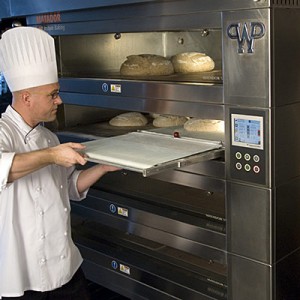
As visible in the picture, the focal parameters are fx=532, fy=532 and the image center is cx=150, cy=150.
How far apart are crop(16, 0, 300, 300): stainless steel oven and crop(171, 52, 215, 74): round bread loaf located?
0.06 metres

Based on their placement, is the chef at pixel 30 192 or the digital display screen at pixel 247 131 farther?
the chef at pixel 30 192

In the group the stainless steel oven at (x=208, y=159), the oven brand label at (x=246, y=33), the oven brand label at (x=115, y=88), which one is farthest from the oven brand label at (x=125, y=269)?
the oven brand label at (x=246, y=33)

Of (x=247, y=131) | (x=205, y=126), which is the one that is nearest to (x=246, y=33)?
(x=247, y=131)

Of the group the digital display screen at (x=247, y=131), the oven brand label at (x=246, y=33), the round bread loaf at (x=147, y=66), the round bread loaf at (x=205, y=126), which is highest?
the oven brand label at (x=246, y=33)

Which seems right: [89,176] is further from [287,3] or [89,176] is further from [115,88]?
[287,3]

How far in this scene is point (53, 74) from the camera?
1562mm

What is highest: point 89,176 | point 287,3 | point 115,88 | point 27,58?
point 287,3

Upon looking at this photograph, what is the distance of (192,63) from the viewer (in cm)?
196

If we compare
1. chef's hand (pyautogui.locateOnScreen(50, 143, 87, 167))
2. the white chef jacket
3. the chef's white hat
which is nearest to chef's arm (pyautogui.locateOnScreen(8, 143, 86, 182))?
chef's hand (pyautogui.locateOnScreen(50, 143, 87, 167))

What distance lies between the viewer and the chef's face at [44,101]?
5.03 ft

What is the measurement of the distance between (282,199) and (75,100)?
0.97 meters

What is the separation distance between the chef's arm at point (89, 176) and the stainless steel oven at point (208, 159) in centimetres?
19

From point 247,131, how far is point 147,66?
2.33ft

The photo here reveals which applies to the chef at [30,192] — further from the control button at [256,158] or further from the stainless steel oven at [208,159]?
the control button at [256,158]
